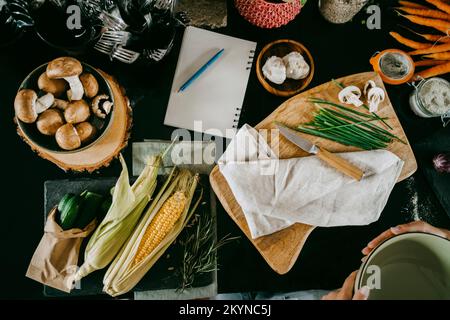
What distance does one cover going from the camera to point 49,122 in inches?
31.4

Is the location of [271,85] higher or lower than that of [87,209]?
Answer: higher

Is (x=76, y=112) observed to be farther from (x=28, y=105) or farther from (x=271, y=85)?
(x=271, y=85)

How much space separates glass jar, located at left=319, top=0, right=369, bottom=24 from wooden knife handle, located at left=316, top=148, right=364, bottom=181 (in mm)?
314

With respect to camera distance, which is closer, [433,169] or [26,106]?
[26,106]

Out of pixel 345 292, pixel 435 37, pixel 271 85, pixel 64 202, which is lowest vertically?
pixel 345 292

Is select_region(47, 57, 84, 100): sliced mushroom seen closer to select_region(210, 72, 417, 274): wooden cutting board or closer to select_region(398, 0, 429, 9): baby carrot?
select_region(210, 72, 417, 274): wooden cutting board

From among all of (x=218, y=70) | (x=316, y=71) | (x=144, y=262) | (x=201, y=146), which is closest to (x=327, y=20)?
(x=316, y=71)

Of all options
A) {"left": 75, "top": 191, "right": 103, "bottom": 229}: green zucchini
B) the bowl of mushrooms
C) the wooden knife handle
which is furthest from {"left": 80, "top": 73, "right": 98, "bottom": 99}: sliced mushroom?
the wooden knife handle

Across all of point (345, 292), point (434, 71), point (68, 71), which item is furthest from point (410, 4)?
point (68, 71)

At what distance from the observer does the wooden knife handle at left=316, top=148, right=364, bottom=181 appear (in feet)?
2.91

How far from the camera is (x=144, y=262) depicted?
86 centimetres

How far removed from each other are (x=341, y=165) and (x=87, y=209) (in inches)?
21.4
